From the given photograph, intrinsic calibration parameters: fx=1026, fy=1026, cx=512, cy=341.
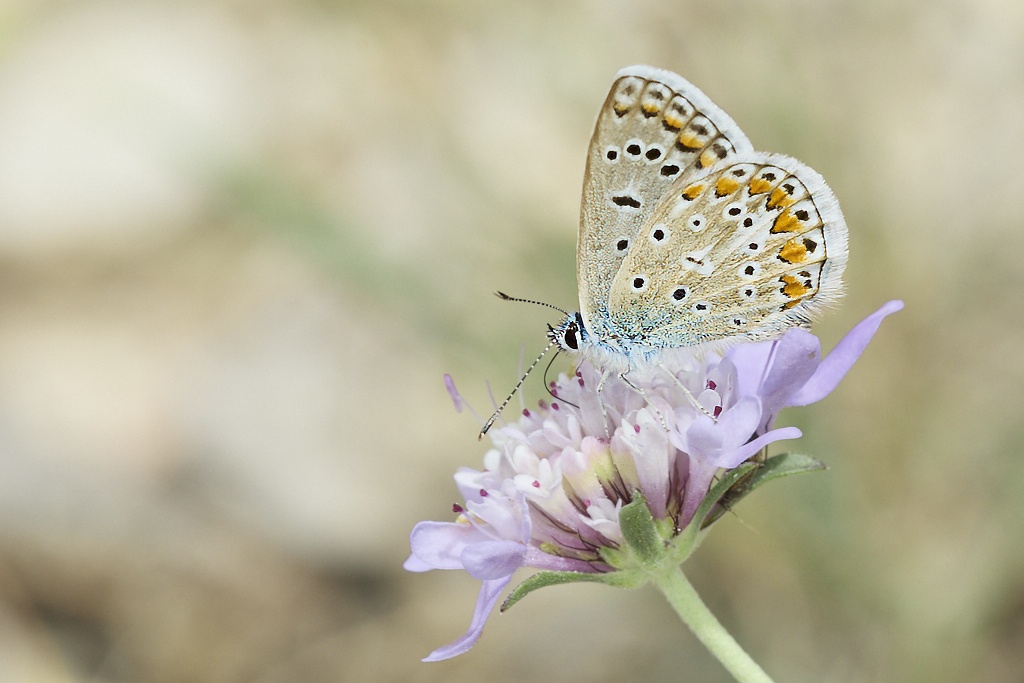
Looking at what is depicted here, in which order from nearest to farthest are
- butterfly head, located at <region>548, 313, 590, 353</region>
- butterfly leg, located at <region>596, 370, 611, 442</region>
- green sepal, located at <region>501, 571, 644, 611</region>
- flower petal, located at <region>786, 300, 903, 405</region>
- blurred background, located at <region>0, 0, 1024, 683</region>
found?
green sepal, located at <region>501, 571, 644, 611</region> < flower petal, located at <region>786, 300, 903, 405</region> < butterfly leg, located at <region>596, 370, 611, 442</region> < butterfly head, located at <region>548, 313, 590, 353</region> < blurred background, located at <region>0, 0, 1024, 683</region>

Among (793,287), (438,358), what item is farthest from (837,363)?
(438,358)

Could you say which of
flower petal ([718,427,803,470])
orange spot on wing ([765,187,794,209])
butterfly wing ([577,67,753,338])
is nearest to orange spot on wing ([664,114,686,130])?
butterfly wing ([577,67,753,338])

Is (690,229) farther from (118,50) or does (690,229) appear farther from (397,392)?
(118,50)

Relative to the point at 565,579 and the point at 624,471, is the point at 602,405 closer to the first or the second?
the point at 624,471

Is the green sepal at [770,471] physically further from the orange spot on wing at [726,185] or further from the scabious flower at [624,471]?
the orange spot on wing at [726,185]

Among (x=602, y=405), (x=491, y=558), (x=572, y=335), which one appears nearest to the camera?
(x=491, y=558)

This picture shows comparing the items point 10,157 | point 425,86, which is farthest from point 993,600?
point 10,157

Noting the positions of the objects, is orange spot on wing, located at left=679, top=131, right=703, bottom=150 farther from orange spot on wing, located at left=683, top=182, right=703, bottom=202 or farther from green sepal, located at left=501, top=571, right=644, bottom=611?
green sepal, located at left=501, top=571, right=644, bottom=611
